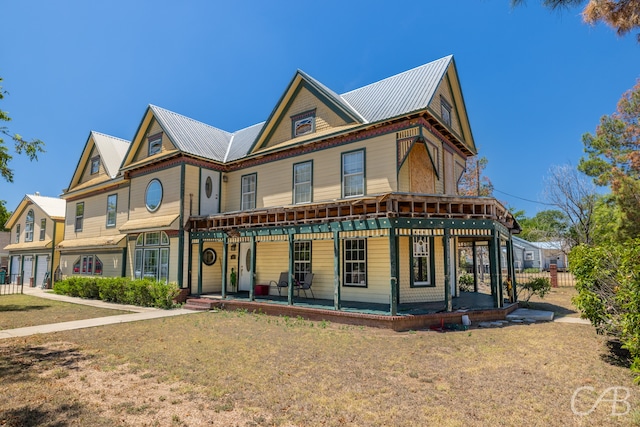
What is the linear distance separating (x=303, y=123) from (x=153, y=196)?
8.65 meters

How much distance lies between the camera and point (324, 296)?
13.9 meters

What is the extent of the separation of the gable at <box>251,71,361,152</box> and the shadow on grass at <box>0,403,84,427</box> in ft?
37.2

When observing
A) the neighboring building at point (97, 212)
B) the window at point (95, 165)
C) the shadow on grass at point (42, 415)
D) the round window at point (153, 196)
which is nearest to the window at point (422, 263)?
the shadow on grass at point (42, 415)

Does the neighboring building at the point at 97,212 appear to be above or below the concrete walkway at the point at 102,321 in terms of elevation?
above

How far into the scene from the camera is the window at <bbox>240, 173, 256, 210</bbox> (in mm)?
16875

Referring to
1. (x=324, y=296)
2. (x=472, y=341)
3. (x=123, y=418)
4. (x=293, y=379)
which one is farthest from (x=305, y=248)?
(x=123, y=418)

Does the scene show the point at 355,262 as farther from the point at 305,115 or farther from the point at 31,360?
the point at 31,360

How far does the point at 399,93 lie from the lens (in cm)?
1384

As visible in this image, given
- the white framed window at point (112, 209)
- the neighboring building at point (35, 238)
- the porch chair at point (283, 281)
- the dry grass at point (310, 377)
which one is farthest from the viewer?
the neighboring building at point (35, 238)

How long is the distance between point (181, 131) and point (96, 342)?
12038 mm

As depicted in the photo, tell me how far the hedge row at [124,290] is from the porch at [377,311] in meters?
2.53

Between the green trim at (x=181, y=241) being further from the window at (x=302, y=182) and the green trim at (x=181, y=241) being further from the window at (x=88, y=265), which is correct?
the window at (x=88, y=265)

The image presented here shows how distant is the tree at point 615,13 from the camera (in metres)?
7.30

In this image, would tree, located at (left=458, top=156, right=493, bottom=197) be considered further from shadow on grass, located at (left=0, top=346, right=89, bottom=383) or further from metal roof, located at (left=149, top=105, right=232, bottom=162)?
shadow on grass, located at (left=0, top=346, right=89, bottom=383)
